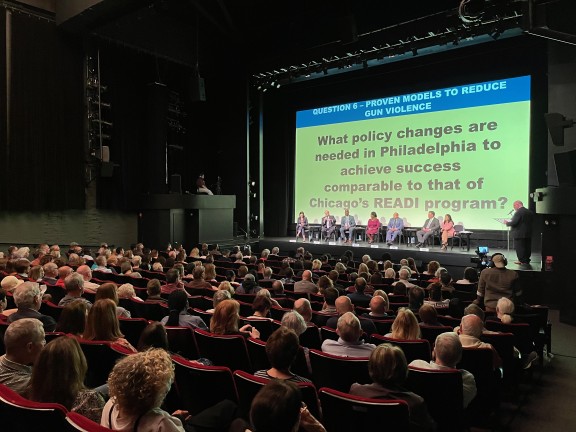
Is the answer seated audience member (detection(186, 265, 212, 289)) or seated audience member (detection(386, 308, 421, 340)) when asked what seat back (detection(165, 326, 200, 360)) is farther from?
seated audience member (detection(186, 265, 212, 289))

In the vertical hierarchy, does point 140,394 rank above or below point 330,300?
above

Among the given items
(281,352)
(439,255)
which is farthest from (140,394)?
(439,255)

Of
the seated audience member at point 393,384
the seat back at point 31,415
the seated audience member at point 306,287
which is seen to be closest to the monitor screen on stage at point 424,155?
the seated audience member at point 306,287

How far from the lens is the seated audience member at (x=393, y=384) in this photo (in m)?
2.37

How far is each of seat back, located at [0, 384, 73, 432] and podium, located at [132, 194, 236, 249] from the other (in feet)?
38.6

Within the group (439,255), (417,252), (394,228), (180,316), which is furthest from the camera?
(394,228)

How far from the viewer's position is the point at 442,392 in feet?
9.26

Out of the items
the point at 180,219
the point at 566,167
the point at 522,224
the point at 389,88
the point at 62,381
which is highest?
the point at 389,88

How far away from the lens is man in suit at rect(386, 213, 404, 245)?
12688mm

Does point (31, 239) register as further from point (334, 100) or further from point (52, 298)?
point (334, 100)

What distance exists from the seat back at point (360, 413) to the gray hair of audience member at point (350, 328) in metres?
1.03

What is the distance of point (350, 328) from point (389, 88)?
11.9 metres

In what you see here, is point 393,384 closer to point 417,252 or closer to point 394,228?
point 417,252

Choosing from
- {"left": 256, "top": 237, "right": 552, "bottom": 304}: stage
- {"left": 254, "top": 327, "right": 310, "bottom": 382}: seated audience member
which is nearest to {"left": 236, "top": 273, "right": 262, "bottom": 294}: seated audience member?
{"left": 254, "top": 327, "right": 310, "bottom": 382}: seated audience member
